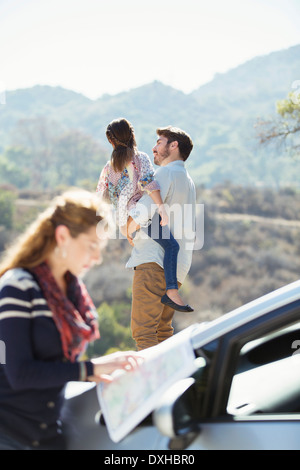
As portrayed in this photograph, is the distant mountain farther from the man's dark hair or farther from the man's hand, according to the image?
the man's hand

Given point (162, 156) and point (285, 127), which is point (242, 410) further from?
point (285, 127)

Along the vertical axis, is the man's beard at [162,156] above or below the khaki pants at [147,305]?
above

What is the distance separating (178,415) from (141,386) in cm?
17

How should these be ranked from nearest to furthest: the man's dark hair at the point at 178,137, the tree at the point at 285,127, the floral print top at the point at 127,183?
the floral print top at the point at 127,183 < the man's dark hair at the point at 178,137 < the tree at the point at 285,127

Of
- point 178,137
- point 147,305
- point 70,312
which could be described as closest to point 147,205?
point 178,137

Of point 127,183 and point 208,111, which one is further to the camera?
point 208,111

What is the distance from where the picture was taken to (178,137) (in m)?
3.82

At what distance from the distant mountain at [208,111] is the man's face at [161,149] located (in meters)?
89.4

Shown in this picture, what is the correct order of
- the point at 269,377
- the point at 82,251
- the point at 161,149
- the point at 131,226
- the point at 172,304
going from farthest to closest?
the point at 161,149
the point at 131,226
the point at 172,304
the point at 269,377
the point at 82,251

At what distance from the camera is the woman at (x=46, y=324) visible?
185 centimetres

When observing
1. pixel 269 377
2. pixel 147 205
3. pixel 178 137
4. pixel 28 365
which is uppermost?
pixel 178 137

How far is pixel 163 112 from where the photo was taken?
13275 cm

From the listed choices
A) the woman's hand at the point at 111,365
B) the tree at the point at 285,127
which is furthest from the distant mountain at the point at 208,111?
the woman's hand at the point at 111,365

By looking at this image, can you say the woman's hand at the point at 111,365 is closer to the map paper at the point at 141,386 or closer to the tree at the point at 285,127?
the map paper at the point at 141,386
